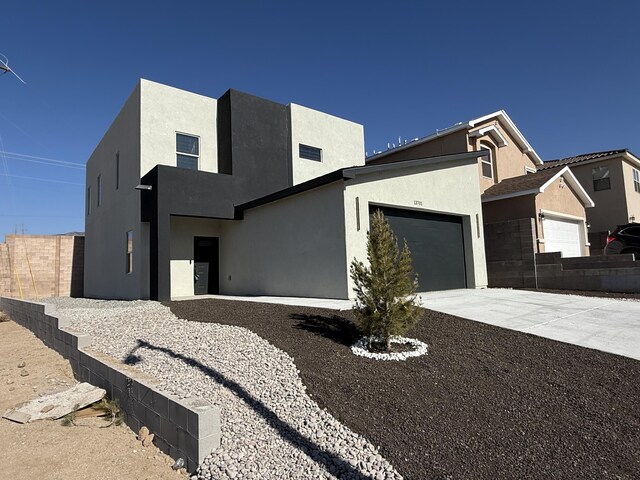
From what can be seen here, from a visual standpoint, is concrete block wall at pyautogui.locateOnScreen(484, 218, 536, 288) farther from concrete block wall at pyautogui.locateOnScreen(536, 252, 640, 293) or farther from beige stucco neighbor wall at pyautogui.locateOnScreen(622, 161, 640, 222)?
beige stucco neighbor wall at pyautogui.locateOnScreen(622, 161, 640, 222)

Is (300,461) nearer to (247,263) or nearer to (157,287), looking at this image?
(157,287)

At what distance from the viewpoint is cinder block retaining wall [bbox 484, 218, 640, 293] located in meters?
12.2

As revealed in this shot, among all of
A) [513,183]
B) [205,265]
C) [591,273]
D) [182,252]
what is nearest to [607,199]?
[513,183]

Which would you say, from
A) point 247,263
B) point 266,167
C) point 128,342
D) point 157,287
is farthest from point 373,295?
point 266,167

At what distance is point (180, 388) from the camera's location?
4.66 metres

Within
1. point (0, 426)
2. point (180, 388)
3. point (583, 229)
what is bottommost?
point (0, 426)

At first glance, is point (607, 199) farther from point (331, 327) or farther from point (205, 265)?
point (331, 327)

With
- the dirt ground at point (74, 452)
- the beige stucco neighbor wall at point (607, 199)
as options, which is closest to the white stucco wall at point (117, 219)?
the dirt ground at point (74, 452)

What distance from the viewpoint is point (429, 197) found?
1238 cm

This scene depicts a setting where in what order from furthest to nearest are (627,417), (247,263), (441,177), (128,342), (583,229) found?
(583,229)
(247,263)
(441,177)
(128,342)
(627,417)

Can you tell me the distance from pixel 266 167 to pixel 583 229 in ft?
48.7

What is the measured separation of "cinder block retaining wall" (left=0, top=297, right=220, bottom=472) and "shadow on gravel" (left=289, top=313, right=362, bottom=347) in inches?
109

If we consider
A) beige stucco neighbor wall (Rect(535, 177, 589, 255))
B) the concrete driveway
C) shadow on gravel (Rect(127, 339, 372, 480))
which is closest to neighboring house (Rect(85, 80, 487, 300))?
the concrete driveway

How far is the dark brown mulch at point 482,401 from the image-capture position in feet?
10.9
